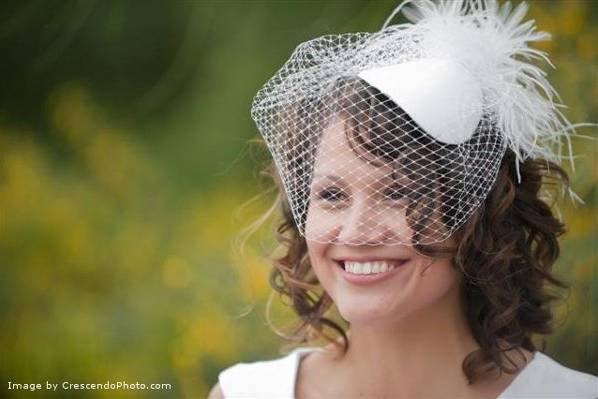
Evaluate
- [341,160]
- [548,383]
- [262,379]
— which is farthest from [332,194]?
[548,383]

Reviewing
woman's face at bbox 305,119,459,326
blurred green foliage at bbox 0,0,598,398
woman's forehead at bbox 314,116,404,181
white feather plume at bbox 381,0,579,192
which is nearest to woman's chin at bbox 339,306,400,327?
woman's face at bbox 305,119,459,326

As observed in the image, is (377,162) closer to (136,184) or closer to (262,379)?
(262,379)

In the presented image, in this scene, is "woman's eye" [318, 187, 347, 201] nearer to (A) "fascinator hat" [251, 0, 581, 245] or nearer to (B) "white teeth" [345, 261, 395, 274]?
(A) "fascinator hat" [251, 0, 581, 245]

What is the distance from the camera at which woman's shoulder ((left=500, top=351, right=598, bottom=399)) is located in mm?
1743

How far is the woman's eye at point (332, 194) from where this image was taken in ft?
5.27

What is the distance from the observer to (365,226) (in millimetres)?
1575

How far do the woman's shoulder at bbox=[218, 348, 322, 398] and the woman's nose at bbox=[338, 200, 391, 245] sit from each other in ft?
1.34

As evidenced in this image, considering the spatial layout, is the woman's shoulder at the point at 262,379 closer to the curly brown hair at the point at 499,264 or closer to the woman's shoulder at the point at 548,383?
the curly brown hair at the point at 499,264

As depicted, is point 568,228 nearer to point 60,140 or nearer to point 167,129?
point 167,129

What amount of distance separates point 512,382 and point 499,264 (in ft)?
0.79

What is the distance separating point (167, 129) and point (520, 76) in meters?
0.97

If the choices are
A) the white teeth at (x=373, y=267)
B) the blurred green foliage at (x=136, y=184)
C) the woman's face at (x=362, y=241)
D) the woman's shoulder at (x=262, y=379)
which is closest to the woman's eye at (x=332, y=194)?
the woman's face at (x=362, y=241)

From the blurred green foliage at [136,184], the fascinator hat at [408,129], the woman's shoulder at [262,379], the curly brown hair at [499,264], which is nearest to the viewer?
the fascinator hat at [408,129]

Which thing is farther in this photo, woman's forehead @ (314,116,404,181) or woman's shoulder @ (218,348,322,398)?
woman's shoulder @ (218,348,322,398)
